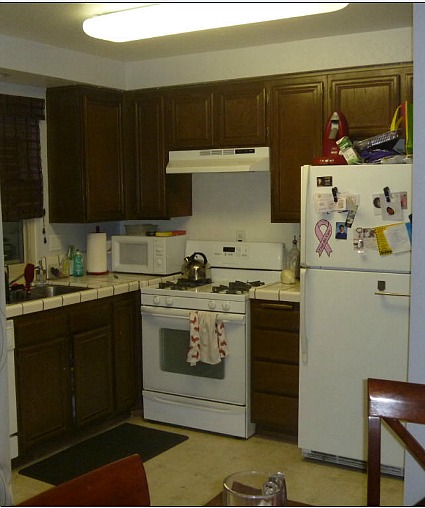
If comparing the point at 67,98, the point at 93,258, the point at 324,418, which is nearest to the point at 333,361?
the point at 324,418

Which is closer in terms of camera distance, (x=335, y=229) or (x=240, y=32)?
(x=335, y=229)

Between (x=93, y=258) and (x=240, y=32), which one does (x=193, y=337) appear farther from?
(x=240, y=32)

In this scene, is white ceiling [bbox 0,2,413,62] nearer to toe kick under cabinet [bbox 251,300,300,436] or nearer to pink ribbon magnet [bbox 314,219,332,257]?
pink ribbon magnet [bbox 314,219,332,257]

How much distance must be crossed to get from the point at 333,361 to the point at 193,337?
93 cm

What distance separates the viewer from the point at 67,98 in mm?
4543

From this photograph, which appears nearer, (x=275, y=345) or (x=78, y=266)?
(x=275, y=345)

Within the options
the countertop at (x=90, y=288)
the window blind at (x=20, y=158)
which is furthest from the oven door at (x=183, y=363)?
the window blind at (x=20, y=158)

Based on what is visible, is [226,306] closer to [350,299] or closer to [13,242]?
[350,299]

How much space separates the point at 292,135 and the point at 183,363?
1638mm

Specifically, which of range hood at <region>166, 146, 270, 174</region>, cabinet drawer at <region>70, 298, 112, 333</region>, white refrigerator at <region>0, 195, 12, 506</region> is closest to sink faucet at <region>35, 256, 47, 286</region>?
cabinet drawer at <region>70, 298, 112, 333</region>

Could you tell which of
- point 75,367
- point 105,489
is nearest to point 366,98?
point 75,367

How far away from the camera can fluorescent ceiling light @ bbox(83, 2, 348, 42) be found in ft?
9.08

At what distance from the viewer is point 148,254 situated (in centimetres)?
476

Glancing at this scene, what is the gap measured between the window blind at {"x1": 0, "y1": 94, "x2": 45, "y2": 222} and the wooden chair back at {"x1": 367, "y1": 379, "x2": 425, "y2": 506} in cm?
311
